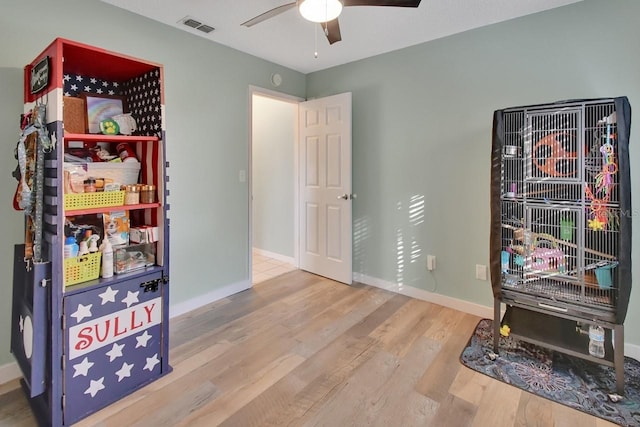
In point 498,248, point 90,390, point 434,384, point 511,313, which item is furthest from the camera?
point 511,313

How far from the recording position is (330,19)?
1.91 m

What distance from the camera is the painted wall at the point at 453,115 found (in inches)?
89.2

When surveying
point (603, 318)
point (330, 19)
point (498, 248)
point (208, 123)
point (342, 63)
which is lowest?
point (603, 318)

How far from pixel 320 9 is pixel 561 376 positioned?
8.40 ft

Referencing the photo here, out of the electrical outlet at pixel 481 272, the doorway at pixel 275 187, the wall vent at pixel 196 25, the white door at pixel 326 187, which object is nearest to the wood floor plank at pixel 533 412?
the electrical outlet at pixel 481 272

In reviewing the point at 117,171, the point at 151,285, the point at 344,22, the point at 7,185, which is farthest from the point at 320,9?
the point at 7,185

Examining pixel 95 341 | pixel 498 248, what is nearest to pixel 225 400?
pixel 95 341

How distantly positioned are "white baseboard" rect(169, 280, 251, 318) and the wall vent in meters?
2.32

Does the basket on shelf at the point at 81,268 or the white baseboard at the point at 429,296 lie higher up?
the basket on shelf at the point at 81,268

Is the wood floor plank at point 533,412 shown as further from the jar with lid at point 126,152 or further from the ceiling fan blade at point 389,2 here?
the jar with lid at point 126,152

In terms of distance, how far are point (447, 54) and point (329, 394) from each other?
9.34 ft

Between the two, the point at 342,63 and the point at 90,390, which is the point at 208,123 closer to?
the point at 342,63

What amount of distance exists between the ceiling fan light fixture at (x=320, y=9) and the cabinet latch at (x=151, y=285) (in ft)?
5.74

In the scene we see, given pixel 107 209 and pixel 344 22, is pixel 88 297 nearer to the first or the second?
pixel 107 209
